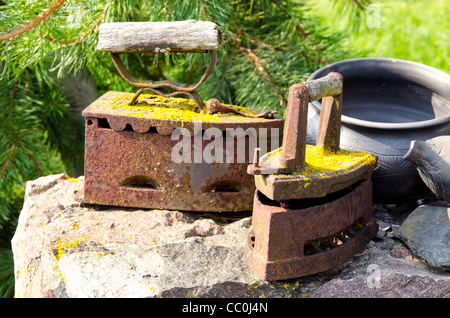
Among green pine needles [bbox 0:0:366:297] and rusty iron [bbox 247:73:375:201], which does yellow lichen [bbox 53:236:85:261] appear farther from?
green pine needles [bbox 0:0:366:297]

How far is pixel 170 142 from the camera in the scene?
1681mm

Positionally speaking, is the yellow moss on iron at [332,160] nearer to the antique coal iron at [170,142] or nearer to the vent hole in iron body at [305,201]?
the vent hole in iron body at [305,201]

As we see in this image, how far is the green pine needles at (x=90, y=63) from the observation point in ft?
6.56

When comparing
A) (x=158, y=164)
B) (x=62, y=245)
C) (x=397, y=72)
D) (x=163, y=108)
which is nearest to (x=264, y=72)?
(x=397, y=72)

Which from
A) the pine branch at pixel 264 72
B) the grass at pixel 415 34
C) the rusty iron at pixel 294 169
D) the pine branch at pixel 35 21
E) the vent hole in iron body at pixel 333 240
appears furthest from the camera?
the grass at pixel 415 34

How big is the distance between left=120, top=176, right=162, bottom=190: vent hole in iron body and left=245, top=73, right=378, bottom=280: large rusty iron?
413 millimetres

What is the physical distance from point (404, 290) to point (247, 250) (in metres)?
0.43

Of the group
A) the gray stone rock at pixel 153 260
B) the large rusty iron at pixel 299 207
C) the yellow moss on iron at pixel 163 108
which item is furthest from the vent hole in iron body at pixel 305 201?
the yellow moss on iron at pixel 163 108

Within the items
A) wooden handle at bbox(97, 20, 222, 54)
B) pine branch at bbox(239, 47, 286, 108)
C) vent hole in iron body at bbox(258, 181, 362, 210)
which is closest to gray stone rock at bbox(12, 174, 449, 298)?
vent hole in iron body at bbox(258, 181, 362, 210)

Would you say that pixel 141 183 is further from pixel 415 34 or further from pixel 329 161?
pixel 415 34

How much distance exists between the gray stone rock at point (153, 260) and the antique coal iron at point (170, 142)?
0.07 metres

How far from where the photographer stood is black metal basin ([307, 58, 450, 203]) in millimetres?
1700

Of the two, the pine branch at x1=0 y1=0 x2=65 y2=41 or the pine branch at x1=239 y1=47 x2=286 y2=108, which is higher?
the pine branch at x1=0 y1=0 x2=65 y2=41

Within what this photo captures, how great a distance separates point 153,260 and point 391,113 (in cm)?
113
